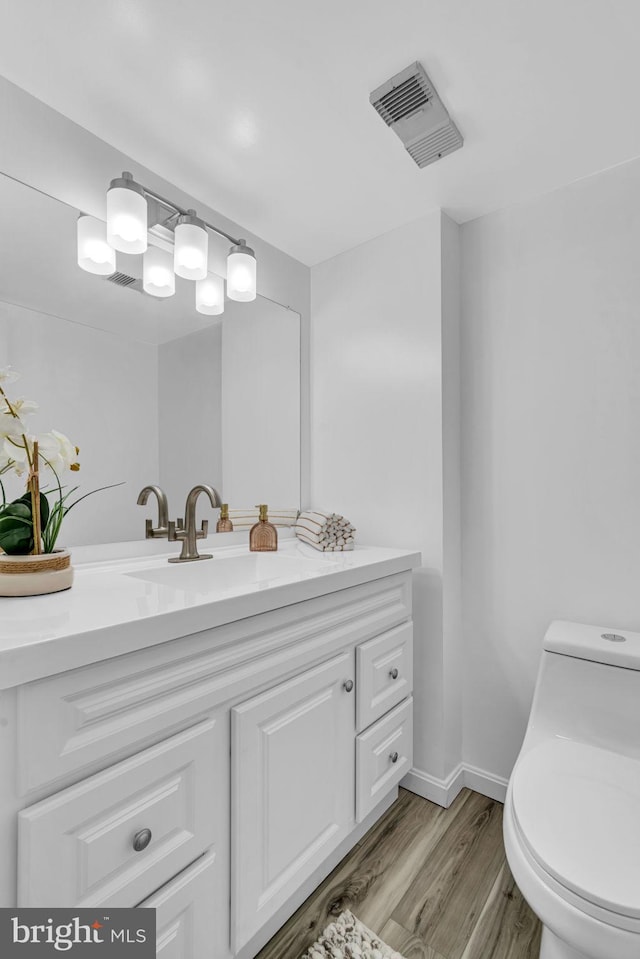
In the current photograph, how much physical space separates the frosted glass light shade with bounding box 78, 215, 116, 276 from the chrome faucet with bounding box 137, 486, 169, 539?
2.27 feet

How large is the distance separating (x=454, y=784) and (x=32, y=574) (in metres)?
1.65

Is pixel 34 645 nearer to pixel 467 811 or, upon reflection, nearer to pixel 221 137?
pixel 221 137

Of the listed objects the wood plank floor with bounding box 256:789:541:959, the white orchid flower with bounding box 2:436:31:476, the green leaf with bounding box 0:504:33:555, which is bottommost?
the wood plank floor with bounding box 256:789:541:959

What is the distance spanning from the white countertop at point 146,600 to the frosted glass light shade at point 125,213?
93cm

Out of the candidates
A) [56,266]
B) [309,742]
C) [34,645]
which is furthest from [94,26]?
[309,742]

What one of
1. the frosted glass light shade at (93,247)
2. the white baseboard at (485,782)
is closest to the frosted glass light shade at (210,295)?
the frosted glass light shade at (93,247)

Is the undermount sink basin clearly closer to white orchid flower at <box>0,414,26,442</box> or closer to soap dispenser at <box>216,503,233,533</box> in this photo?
soap dispenser at <box>216,503,233,533</box>

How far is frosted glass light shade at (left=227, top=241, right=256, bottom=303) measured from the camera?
1.75 meters

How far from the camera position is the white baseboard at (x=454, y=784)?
1.73 metres

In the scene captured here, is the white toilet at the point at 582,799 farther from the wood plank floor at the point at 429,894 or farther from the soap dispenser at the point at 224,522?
the soap dispenser at the point at 224,522

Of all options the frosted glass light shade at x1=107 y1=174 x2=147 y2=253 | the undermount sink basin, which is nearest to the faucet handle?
the undermount sink basin

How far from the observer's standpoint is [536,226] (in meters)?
1.71

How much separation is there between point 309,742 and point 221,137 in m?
1.76

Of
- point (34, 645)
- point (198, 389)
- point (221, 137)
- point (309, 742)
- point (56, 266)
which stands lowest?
point (309, 742)
